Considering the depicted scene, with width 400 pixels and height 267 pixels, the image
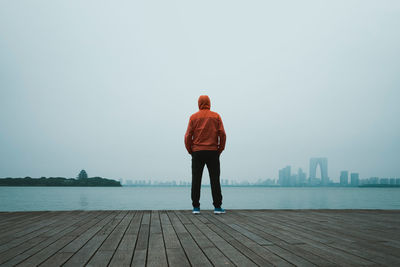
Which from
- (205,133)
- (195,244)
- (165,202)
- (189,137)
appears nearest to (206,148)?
(205,133)

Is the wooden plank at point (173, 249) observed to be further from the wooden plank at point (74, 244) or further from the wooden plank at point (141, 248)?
the wooden plank at point (74, 244)

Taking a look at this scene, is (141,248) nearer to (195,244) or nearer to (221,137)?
(195,244)

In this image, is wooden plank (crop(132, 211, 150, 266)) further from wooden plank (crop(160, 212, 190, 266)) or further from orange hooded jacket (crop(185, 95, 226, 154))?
orange hooded jacket (crop(185, 95, 226, 154))

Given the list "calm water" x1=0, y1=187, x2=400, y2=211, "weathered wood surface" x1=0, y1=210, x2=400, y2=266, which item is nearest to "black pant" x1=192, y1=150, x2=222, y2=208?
"weathered wood surface" x1=0, y1=210, x2=400, y2=266

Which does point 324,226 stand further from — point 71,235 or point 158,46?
point 158,46

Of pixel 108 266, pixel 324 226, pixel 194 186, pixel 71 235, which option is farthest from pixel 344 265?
pixel 194 186

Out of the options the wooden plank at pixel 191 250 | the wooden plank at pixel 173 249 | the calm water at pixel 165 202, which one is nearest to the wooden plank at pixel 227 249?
the wooden plank at pixel 191 250

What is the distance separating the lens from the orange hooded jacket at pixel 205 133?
15.1 ft

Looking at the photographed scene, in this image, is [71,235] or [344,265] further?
[71,235]

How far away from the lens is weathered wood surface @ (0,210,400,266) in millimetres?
1814

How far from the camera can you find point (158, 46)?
357 ft

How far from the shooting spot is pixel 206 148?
4.58 m

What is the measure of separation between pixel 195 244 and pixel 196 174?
2310 millimetres

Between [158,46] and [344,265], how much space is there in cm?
11511
